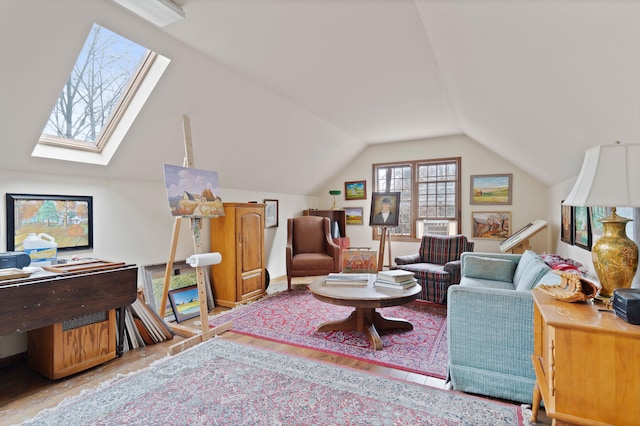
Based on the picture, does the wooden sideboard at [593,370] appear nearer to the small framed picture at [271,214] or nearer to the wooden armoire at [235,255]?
the wooden armoire at [235,255]

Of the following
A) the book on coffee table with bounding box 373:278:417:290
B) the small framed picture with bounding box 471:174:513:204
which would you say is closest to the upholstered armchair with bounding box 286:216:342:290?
the book on coffee table with bounding box 373:278:417:290

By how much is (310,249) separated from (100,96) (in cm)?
341

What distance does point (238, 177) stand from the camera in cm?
454

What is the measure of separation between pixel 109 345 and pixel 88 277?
63 cm

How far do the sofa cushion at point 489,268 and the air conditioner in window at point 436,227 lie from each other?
202 centimetres

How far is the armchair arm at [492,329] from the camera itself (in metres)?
1.93

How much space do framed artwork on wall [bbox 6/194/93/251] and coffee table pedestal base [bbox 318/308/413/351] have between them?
244 centimetres

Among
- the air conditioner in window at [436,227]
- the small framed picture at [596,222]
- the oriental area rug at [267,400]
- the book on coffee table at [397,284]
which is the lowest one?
the oriental area rug at [267,400]

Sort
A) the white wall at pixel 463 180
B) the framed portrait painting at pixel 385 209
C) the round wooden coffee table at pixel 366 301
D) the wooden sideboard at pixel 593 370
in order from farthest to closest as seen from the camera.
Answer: the framed portrait painting at pixel 385 209, the white wall at pixel 463 180, the round wooden coffee table at pixel 366 301, the wooden sideboard at pixel 593 370

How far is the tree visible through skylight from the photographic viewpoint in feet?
8.13

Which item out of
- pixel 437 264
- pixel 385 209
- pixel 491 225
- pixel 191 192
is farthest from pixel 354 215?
pixel 191 192

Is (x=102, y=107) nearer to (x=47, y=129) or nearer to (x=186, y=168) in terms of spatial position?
(x=47, y=129)

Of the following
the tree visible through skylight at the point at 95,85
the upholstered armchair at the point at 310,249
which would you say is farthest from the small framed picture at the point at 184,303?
the tree visible through skylight at the point at 95,85

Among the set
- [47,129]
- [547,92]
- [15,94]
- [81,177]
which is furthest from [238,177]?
[547,92]
